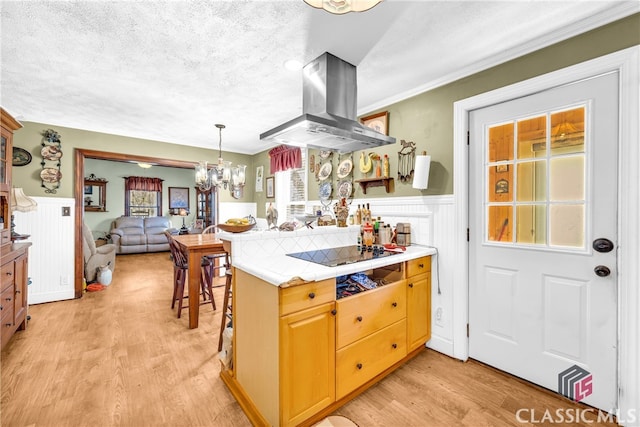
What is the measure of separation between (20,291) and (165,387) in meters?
2.10

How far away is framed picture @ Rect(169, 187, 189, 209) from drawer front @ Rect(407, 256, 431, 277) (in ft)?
28.9

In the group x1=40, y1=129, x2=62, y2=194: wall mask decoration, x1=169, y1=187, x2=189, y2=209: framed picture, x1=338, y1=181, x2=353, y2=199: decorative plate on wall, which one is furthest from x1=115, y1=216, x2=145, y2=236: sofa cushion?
x1=338, y1=181, x2=353, y2=199: decorative plate on wall

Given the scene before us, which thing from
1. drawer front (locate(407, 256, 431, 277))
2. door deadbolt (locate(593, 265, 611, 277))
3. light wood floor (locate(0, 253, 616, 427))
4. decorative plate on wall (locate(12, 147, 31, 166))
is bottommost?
light wood floor (locate(0, 253, 616, 427))

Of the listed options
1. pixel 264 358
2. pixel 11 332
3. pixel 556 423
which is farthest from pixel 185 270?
pixel 556 423

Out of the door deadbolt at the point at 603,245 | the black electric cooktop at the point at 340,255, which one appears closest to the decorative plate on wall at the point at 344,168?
the black electric cooktop at the point at 340,255

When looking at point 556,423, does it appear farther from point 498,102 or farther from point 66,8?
point 66,8

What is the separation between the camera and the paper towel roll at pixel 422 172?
2359 mm

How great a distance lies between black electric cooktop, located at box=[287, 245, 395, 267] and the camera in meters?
1.78

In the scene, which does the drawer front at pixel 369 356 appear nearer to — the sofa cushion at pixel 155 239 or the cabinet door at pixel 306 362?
the cabinet door at pixel 306 362

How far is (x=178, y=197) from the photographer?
8.99 m

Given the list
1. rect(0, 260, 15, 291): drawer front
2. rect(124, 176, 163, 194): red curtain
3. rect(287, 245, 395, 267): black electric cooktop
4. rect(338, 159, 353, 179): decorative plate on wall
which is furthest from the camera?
rect(124, 176, 163, 194): red curtain

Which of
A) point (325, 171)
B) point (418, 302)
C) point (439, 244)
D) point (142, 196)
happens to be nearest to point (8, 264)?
point (325, 171)

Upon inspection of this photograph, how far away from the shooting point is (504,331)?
6.78 feet

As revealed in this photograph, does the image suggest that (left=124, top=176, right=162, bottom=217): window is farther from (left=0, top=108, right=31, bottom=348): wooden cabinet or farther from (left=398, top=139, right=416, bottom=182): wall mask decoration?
(left=398, top=139, right=416, bottom=182): wall mask decoration
